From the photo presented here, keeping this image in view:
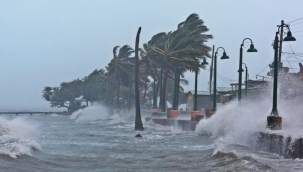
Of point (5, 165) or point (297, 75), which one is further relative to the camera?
point (297, 75)

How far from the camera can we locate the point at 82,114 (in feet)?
277

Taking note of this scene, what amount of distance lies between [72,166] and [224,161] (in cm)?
406

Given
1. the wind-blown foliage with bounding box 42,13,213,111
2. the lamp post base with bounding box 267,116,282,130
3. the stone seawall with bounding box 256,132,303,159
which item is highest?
the wind-blown foliage with bounding box 42,13,213,111

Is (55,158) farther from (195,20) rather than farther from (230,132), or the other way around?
(195,20)

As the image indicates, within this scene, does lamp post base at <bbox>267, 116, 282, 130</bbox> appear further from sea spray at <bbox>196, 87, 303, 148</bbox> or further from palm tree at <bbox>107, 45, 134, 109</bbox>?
palm tree at <bbox>107, 45, 134, 109</bbox>

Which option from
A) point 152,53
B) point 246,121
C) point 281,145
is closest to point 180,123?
point 246,121

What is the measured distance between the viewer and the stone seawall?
15.6 meters

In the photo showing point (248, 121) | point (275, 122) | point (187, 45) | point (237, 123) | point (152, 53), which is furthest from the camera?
point (152, 53)

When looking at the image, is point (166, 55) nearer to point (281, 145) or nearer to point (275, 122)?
point (275, 122)

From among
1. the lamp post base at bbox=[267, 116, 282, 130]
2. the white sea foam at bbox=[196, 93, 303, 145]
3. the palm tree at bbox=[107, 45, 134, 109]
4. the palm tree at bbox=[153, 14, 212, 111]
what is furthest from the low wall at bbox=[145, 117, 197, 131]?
the palm tree at bbox=[107, 45, 134, 109]

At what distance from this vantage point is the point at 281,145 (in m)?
17.0

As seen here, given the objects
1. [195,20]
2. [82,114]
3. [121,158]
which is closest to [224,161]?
[121,158]

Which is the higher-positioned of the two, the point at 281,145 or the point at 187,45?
the point at 187,45

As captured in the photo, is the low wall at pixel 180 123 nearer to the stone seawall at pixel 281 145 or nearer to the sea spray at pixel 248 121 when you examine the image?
the sea spray at pixel 248 121
